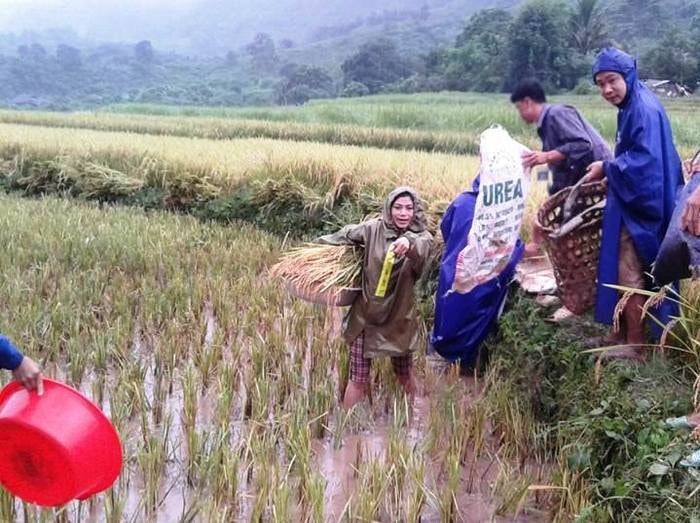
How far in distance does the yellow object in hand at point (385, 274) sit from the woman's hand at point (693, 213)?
1323mm

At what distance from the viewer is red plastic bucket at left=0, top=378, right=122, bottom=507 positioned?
223 cm

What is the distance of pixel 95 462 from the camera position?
7.61 feet

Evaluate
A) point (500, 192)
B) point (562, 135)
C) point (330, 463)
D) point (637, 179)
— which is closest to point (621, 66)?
point (637, 179)

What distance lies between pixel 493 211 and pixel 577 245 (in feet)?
1.40

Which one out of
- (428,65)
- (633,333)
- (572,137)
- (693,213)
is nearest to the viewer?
(693,213)

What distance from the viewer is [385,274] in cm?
359

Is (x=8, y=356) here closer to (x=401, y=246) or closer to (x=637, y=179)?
(x=401, y=246)

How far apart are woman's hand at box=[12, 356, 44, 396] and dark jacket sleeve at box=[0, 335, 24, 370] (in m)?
0.02

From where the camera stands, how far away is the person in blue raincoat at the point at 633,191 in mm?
3209

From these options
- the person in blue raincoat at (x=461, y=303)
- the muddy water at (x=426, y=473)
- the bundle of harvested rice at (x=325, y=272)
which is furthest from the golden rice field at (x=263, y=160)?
the muddy water at (x=426, y=473)

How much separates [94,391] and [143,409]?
0.50 m

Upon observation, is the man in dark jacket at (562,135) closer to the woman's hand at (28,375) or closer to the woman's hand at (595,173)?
the woman's hand at (595,173)

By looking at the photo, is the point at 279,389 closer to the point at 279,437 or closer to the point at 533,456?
the point at 279,437

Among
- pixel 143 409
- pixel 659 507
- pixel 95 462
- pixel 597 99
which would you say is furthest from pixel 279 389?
pixel 597 99
